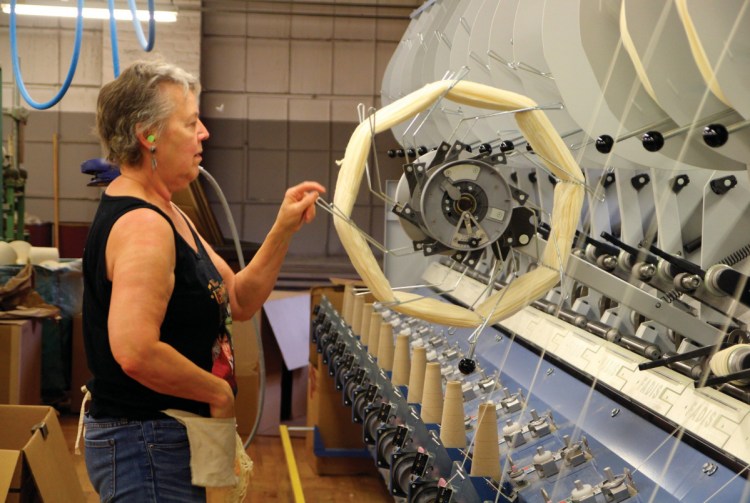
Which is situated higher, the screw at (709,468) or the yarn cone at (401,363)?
the screw at (709,468)

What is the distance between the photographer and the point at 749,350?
164 centimetres

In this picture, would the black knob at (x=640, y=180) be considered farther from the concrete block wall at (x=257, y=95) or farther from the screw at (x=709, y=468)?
the concrete block wall at (x=257, y=95)

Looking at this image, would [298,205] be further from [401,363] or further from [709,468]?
[401,363]

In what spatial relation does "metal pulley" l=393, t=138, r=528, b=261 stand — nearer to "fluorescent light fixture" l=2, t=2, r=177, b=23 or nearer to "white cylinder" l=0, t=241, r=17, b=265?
"white cylinder" l=0, t=241, r=17, b=265

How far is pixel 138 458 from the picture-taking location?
1.83 m

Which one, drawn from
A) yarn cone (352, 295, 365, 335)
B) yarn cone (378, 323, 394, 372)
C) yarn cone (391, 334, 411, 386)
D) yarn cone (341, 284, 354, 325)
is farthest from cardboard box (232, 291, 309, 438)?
yarn cone (391, 334, 411, 386)

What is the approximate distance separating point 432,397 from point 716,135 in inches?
50.0

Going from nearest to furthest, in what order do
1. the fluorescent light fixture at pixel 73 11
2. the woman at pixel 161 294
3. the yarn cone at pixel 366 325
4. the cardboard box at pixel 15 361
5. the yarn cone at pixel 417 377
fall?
the woman at pixel 161 294 < the yarn cone at pixel 417 377 < the yarn cone at pixel 366 325 < the cardboard box at pixel 15 361 < the fluorescent light fixture at pixel 73 11

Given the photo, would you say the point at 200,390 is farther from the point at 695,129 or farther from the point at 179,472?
the point at 695,129

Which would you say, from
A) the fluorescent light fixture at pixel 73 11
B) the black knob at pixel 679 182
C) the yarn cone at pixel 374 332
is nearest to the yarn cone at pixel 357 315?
the yarn cone at pixel 374 332

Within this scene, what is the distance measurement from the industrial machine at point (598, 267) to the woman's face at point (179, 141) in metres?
0.42

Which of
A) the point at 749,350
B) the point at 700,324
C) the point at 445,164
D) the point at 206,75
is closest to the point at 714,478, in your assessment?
the point at 749,350

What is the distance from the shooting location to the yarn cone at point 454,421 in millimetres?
2271

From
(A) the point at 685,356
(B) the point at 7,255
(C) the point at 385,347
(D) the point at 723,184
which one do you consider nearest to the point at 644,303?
(D) the point at 723,184
